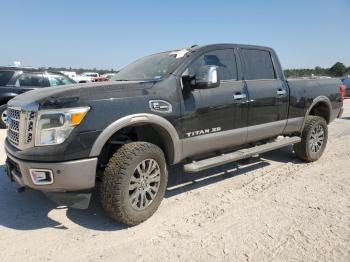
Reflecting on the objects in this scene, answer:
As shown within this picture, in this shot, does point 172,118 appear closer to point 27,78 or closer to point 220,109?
point 220,109

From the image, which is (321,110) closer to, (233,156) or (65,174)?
(233,156)

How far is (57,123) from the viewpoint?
310 centimetres

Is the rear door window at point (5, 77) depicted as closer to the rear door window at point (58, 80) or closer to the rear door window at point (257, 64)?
the rear door window at point (58, 80)

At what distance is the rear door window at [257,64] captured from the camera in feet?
16.3

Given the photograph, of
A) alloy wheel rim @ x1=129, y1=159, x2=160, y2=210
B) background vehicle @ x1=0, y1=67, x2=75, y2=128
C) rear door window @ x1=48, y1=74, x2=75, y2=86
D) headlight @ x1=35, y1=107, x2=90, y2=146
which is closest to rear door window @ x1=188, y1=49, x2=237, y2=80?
alloy wheel rim @ x1=129, y1=159, x2=160, y2=210

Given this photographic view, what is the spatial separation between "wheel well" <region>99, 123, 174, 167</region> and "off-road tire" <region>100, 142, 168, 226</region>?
0.86 feet

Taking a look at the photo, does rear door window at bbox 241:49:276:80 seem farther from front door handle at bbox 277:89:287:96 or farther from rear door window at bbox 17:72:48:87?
rear door window at bbox 17:72:48:87

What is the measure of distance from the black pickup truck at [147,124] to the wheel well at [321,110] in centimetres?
98

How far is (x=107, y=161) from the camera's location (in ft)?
12.4

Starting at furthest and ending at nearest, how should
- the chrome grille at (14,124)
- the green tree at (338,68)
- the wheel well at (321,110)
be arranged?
1. the green tree at (338,68)
2. the wheel well at (321,110)
3. the chrome grille at (14,124)

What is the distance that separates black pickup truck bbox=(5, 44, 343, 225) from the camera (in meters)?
3.14

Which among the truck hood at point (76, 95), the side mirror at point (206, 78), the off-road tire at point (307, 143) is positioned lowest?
the off-road tire at point (307, 143)

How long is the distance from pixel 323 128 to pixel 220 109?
9.37 ft

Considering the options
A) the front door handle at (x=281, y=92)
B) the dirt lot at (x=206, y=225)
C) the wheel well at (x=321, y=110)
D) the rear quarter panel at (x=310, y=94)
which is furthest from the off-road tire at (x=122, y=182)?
the wheel well at (x=321, y=110)
